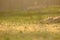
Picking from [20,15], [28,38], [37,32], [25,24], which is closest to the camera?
[28,38]

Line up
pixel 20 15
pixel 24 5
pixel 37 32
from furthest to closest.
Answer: pixel 24 5 → pixel 20 15 → pixel 37 32

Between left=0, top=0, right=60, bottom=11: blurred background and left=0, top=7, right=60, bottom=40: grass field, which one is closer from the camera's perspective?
left=0, top=7, right=60, bottom=40: grass field

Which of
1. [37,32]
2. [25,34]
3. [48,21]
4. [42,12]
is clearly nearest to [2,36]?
[25,34]

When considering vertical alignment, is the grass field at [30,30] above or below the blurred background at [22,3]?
below

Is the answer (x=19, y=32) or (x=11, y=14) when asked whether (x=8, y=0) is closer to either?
(x=11, y=14)

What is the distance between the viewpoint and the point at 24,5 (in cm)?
230

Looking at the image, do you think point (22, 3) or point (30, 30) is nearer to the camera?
point (30, 30)

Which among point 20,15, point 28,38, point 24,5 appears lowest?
point 28,38

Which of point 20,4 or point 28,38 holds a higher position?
point 20,4

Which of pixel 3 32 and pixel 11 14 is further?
pixel 11 14

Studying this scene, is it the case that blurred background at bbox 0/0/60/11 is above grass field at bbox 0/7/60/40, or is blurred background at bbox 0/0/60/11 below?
above

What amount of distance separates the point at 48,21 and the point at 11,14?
637 millimetres

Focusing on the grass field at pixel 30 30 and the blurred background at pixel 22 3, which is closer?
the grass field at pixel 30 30

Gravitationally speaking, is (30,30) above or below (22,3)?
below
